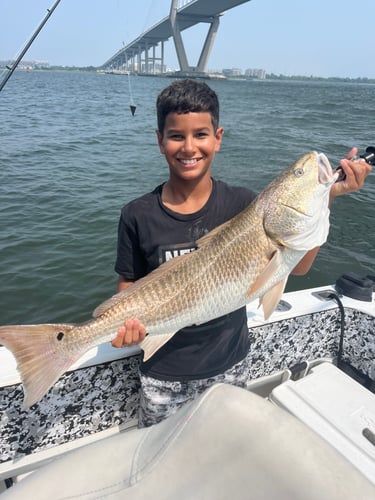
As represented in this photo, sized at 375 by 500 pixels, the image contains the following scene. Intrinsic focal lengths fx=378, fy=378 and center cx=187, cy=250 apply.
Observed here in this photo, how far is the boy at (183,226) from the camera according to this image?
2125 millimetres

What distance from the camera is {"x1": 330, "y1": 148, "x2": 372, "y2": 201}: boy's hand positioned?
2.09 metres

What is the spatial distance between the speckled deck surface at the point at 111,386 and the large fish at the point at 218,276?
45 centimetres

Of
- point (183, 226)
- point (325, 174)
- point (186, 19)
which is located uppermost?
point (186, 19)

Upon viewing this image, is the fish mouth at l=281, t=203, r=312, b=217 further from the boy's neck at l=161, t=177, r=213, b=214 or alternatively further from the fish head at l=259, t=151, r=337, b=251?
the boy's neck at l=161, t=177, r=213, b=214

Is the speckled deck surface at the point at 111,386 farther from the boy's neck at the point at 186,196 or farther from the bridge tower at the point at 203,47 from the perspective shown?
the bridge tower at the point at 203,47

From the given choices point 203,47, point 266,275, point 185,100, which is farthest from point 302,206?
point 203,47

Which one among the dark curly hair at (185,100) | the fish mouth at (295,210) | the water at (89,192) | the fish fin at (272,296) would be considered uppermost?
the dark curly hair at (185,100)

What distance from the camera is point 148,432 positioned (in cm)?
165

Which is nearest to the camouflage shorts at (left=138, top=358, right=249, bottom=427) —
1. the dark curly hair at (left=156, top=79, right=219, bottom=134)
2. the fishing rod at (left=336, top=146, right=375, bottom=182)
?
the fishing rod at (left=336, top=146, right=375, bottom=182)

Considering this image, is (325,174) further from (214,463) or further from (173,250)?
(214,463)

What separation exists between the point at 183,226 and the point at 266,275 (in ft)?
1.84

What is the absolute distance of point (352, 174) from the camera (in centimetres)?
209

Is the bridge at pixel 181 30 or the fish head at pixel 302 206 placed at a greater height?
the bridge at pixel 181 30

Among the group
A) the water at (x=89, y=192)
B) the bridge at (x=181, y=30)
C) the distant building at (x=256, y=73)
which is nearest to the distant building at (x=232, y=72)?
the distant building at (x=256, y=73)
